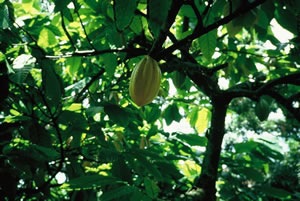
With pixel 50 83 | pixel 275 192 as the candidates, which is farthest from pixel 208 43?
Answer: pixel 275 192

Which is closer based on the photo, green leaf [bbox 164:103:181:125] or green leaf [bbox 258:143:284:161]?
green leaf [bbox 258:143:284:161]

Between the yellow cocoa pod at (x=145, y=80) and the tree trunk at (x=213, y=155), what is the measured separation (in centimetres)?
55

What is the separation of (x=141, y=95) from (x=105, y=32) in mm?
466

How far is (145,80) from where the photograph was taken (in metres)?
0.89

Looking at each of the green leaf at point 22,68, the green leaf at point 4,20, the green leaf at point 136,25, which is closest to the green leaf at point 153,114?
the green leaf at point 136,25

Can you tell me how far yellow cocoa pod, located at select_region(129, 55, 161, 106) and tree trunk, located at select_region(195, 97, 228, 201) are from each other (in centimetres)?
55

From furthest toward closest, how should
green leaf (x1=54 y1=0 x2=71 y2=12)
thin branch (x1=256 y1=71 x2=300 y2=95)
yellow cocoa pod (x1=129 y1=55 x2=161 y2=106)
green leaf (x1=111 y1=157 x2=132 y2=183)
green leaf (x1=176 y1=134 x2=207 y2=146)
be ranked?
green leaf (x1=176 y1=134 x2=207 y2=146) < thin branch (x1=256 y1=71 x2=300 y2=95) < green leaf (x1=111 y1=157 x2=132 y2=183) < yellow cocoa pod (x1=129 y1=55 x2=161 y2=106) < green leaf (x1=54 y1=0 x2=71 y2=12)

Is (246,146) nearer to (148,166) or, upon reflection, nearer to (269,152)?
(269,152)

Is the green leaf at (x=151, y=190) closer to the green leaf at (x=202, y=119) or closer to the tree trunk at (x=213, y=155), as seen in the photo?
the tree trunk at (x=213, y=155)

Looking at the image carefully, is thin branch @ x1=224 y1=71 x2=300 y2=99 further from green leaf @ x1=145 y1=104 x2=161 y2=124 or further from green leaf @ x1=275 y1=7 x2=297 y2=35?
green leaf @ x1=145 y1=104 x2=161 y2=124

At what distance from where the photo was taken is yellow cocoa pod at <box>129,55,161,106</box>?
866 mm

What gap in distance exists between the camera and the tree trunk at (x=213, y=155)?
1.24 metres

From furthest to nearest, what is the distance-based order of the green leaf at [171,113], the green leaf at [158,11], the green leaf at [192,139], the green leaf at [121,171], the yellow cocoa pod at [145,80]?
the green leaf at [171,113] → the green leaf at [192,139] → the green leaf at [121,171] → the yellow cocoa pod at [145,80] → the green leaf at [158,11]

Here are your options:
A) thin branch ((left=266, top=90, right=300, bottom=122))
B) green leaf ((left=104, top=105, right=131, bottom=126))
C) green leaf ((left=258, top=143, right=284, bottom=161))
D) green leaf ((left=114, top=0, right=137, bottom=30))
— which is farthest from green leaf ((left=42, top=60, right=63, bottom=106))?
green leaf ((left=258, top=143, right=284, bottom=161))
